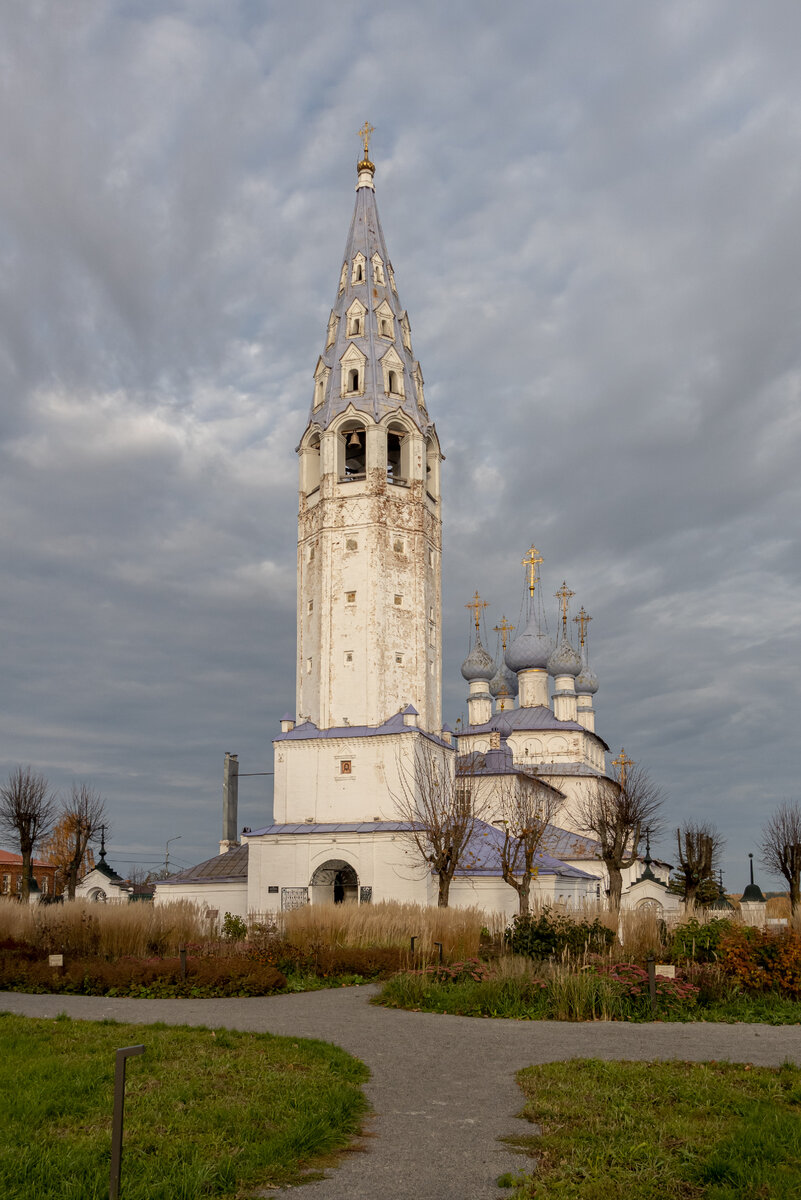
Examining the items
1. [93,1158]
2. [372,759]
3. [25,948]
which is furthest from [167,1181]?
[372,759]

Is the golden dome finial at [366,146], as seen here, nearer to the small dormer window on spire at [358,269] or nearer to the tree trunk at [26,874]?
the small dormer window on spire at [358,269]

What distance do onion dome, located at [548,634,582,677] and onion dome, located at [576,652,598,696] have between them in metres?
6.78

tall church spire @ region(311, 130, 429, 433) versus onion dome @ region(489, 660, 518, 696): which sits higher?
tall church spire @ region(311, 130, 429, 433)

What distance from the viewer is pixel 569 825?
56438mm

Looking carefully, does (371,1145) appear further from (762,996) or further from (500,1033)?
(762,996)

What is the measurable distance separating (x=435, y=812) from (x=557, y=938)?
15.2 m

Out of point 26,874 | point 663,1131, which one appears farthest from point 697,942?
point 26,874

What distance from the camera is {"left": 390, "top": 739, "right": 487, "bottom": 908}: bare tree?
3170cm

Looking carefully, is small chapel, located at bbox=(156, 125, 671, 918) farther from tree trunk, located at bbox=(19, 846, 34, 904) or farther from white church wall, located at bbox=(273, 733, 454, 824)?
tree trunk, located at bbox=(19, 846, 34, 904)

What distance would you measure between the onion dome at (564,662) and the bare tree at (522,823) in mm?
8782

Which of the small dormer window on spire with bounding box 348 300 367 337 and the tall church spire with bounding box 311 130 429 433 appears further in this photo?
the small dormer window on spire with bounding box 348 300 367 337

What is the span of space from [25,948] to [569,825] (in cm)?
4156

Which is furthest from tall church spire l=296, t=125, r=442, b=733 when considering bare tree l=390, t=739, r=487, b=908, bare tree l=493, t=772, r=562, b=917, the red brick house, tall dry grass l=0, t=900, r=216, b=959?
the red brick house

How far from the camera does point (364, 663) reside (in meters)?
36.4
